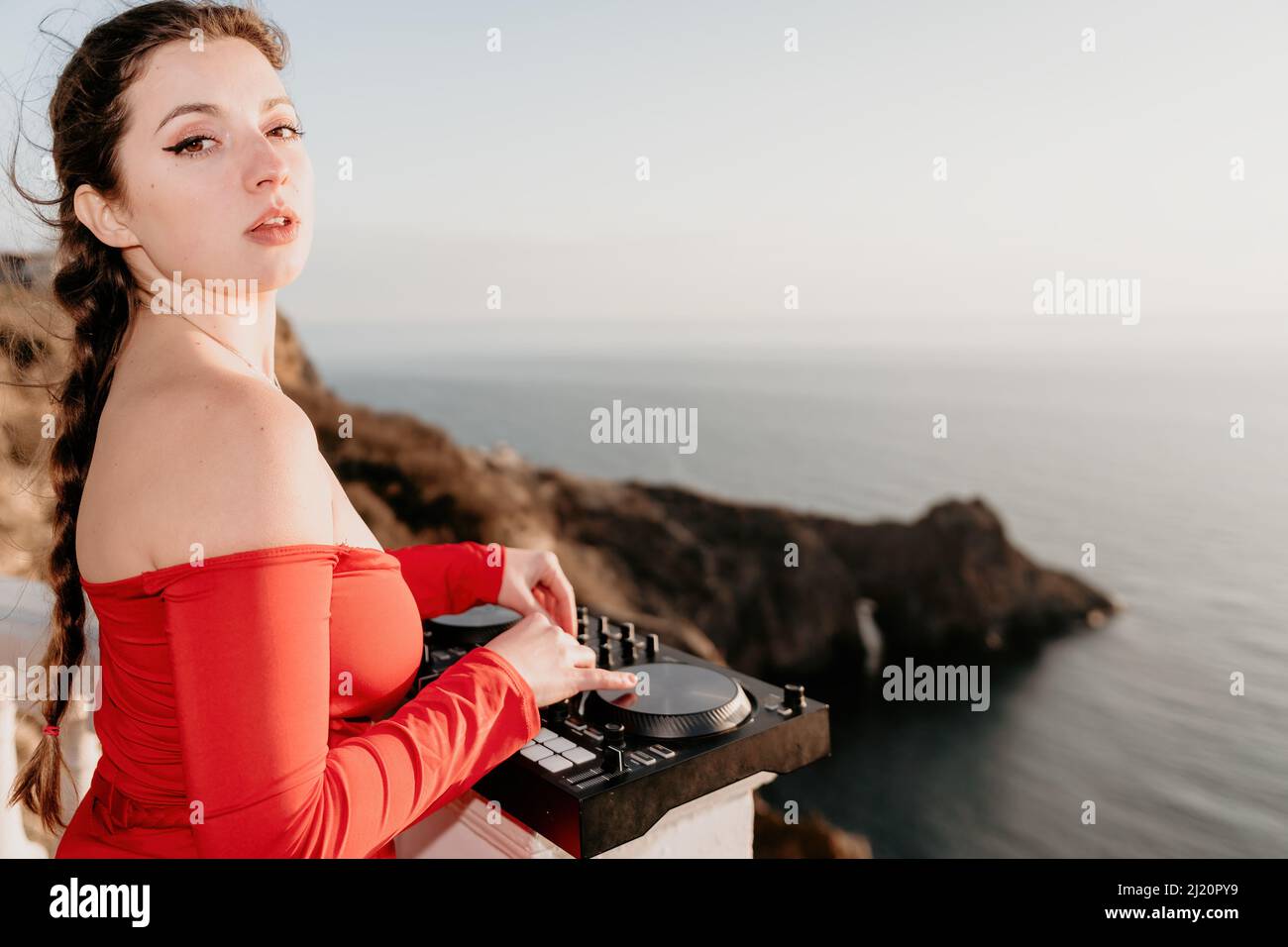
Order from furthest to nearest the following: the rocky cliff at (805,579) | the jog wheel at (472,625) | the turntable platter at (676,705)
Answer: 1. the rocky cliff at (805,579)
2. the jog wheel at (472,625)
3. the turntable platter at (676,705)

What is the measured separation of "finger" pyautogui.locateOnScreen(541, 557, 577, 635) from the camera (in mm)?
1451

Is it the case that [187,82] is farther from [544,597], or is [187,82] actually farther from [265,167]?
[544,597]

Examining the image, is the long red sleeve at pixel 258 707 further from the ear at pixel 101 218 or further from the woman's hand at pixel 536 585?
the woman's hand at pixel 536 585

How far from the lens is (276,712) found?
729mm

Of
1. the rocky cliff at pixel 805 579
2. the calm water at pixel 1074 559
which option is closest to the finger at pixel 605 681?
the calm water at pixel 1074 559

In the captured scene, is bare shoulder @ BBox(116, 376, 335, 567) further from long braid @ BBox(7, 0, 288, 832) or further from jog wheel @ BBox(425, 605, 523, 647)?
jog wheel @ BBox(425, 605, 523, 647)

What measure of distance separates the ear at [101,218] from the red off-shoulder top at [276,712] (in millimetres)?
426

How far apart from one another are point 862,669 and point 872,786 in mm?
3895

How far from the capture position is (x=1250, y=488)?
79.6 ft

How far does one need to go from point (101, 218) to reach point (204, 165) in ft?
0.61

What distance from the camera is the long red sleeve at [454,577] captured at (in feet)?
4.79

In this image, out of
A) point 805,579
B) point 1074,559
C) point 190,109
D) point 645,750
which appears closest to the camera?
point 190,109

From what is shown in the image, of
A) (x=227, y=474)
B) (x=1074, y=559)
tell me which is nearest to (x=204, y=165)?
(x=227, y=474)
